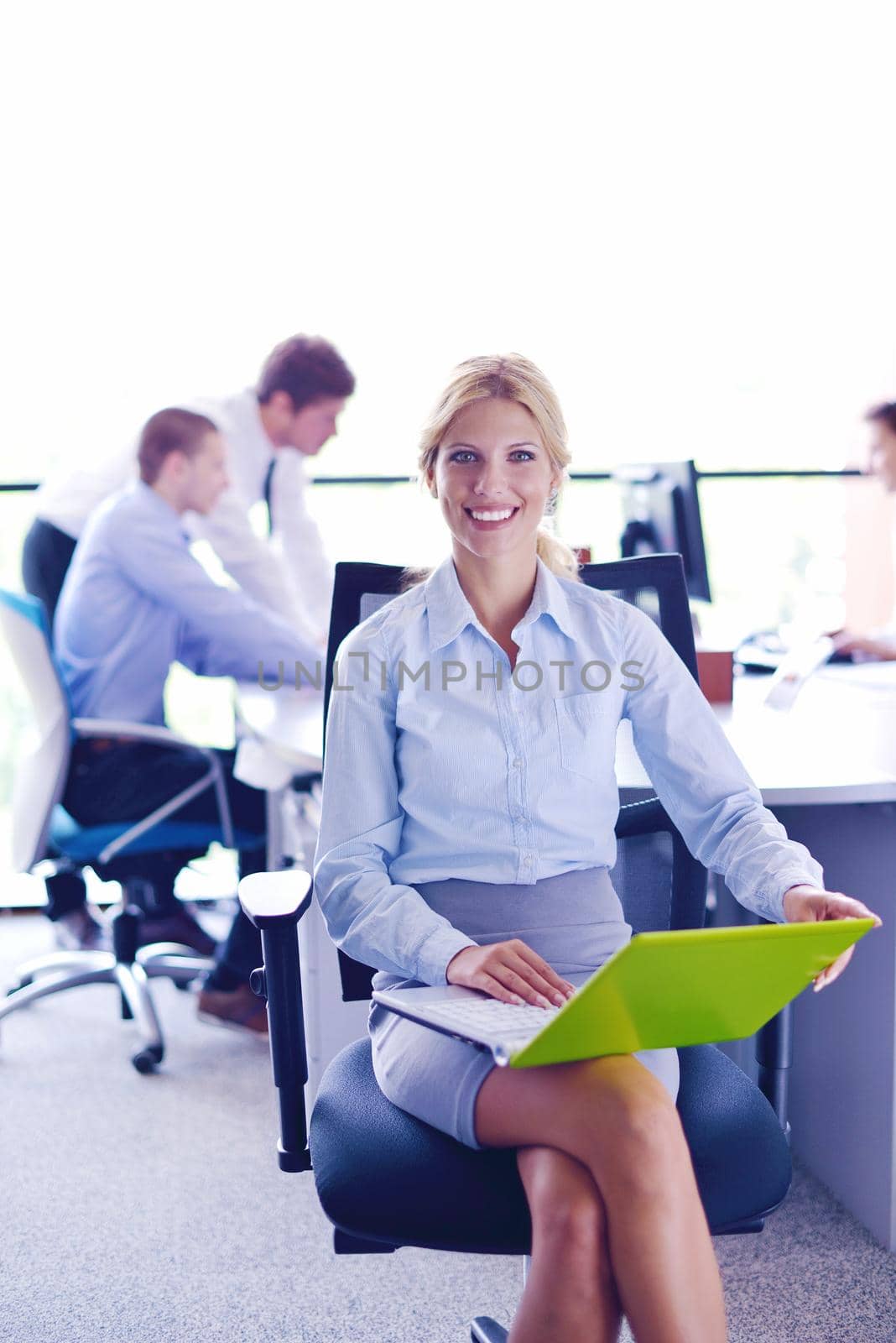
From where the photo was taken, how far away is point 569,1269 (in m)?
1.05

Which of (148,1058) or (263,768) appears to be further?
(148,1058)

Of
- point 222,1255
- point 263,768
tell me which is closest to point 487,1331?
point 222,1255

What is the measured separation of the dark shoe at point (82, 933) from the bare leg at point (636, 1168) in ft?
7.50

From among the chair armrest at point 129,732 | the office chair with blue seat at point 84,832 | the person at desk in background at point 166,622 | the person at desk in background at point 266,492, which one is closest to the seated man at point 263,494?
the person at desk in background at point 266,492

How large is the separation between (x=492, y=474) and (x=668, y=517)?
1382mm

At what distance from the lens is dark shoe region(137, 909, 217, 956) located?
3.25m

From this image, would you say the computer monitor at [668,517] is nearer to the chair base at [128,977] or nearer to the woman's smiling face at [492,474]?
the woman's smiling face at [492,474]

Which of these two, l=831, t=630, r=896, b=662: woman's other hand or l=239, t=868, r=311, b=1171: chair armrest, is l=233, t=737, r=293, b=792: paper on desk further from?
l=831, t=630, r=896, b=662: woman's other hand

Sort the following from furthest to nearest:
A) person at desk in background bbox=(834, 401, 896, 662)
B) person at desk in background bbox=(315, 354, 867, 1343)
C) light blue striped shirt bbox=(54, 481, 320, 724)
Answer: person at desk in background bbox=(834, 401, 896, 662), light blue striped shirt bbox=(54, 481, 320, 724), person at desk in background bbox=(315, 354, 867, 1343)

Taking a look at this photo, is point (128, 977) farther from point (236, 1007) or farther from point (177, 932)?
point (177, 932)

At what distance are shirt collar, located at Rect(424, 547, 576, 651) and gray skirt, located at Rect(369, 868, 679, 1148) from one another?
288mm

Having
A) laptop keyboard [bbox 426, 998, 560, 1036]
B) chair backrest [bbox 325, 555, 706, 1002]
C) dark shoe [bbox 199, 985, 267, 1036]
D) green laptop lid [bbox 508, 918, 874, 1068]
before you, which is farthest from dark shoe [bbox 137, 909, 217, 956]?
green laptop lid [bbox 508, 918, 874, 1068]

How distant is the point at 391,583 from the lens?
1.55 m

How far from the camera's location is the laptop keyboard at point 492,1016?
3.62 ft
